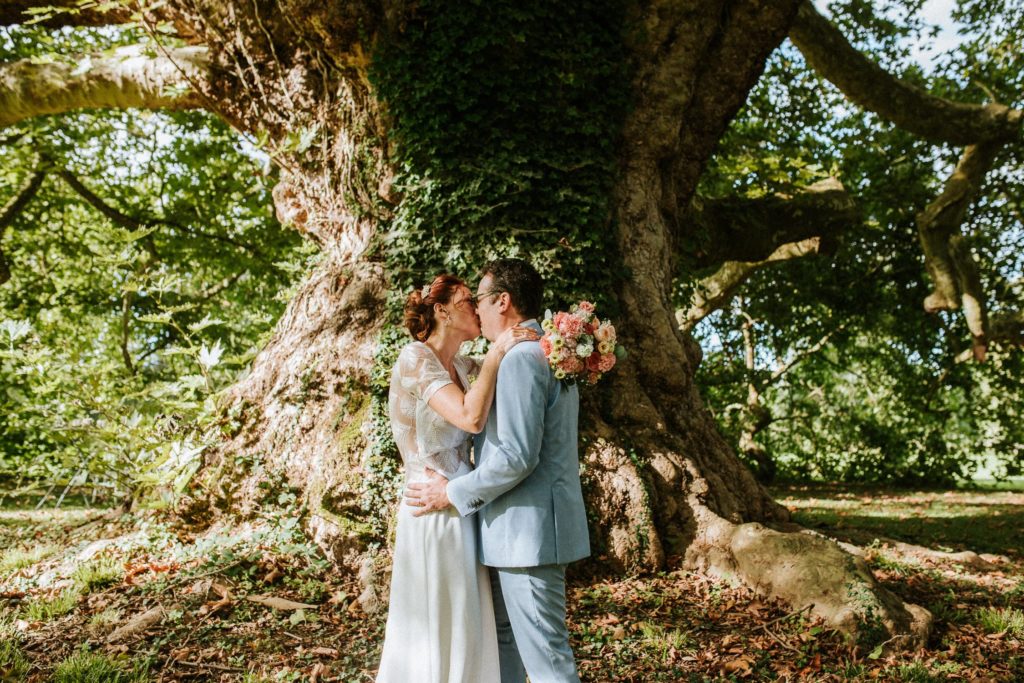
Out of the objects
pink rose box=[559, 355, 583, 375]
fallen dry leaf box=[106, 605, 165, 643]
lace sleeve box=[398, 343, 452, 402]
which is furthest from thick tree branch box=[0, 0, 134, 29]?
pink rose box=[559, 355, 583, 375]

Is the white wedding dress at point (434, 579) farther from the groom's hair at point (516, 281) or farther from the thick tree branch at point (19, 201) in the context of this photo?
the thick tree branch at point (19, 201)

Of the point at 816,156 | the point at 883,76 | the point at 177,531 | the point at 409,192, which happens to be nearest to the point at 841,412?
the point at 816,156

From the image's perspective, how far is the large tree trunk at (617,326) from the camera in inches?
218

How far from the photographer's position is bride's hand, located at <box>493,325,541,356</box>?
9.79 feet

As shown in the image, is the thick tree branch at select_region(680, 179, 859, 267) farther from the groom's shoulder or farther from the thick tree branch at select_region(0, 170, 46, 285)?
the thick tree branch at select_region(0, 170, 46, 285)

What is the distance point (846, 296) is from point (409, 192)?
12014 millimetres

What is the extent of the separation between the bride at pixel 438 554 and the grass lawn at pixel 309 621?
112 centimetres

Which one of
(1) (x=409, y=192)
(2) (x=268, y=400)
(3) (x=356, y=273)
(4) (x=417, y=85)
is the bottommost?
(2) (x=268, y=400)

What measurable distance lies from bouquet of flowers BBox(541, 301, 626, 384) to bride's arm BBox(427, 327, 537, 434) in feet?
0.39

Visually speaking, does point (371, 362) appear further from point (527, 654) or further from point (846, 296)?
point (846, 296)

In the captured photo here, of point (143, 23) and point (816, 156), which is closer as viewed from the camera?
point (143, 23)

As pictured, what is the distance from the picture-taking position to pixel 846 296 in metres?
15.2

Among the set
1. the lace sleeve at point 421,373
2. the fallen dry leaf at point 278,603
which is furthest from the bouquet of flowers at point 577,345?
the fallen dry leaf at point 278,603

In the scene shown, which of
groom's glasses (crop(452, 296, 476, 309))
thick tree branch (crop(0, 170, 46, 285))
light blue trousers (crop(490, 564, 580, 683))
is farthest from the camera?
thick tree branch (crop(0, 170, 46, 285))
